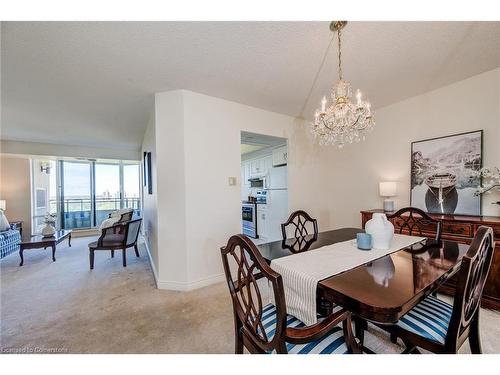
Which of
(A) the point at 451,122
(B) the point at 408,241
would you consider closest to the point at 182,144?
(B) the point at 408,241

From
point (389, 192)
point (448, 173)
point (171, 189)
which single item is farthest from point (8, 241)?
point (448, 173)

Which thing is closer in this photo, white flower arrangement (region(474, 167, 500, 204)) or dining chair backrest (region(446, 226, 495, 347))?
dining chair backrest (region(446, 226, 495, 347))

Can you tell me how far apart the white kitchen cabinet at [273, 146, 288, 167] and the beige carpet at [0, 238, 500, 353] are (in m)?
2.33

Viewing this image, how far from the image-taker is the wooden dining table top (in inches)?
Result: 31.4

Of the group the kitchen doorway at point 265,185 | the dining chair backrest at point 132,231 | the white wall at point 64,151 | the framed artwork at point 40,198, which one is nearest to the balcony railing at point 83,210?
the framed artwork at point 40,198

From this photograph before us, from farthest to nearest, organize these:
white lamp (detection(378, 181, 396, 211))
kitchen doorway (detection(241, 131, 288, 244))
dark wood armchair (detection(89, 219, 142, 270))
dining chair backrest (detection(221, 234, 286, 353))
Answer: kitchen doorway (detection(241, 131, 288, 244)) → dark wood armchair (detection(89, 219, 142, 270)) → white lamp (detection(378, 181, 396, 211)) → dining chair backrest (detection(221, 234, 286, 353))

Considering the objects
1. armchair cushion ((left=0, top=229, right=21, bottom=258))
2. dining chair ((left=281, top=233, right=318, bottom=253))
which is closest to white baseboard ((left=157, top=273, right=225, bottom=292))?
dining chair ((left=281, top=233, right=318, bottom=253))

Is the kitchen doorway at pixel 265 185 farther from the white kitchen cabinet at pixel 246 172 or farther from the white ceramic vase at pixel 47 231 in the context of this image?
the white ceramic vase at pixel 47 231

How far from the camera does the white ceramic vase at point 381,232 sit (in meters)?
1.43

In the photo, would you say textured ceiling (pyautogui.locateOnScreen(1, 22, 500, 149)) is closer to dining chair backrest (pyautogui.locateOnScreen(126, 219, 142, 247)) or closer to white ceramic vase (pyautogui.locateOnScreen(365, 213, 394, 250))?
white ceramic vase (pyautogui.locateOnScreen(365, 213, 394, 250))

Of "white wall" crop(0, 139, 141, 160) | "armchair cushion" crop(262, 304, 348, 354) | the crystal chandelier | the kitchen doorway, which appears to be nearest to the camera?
"armchair cushion" crop(262, 304, 348, 354)

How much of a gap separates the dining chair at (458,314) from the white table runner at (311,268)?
35cm
